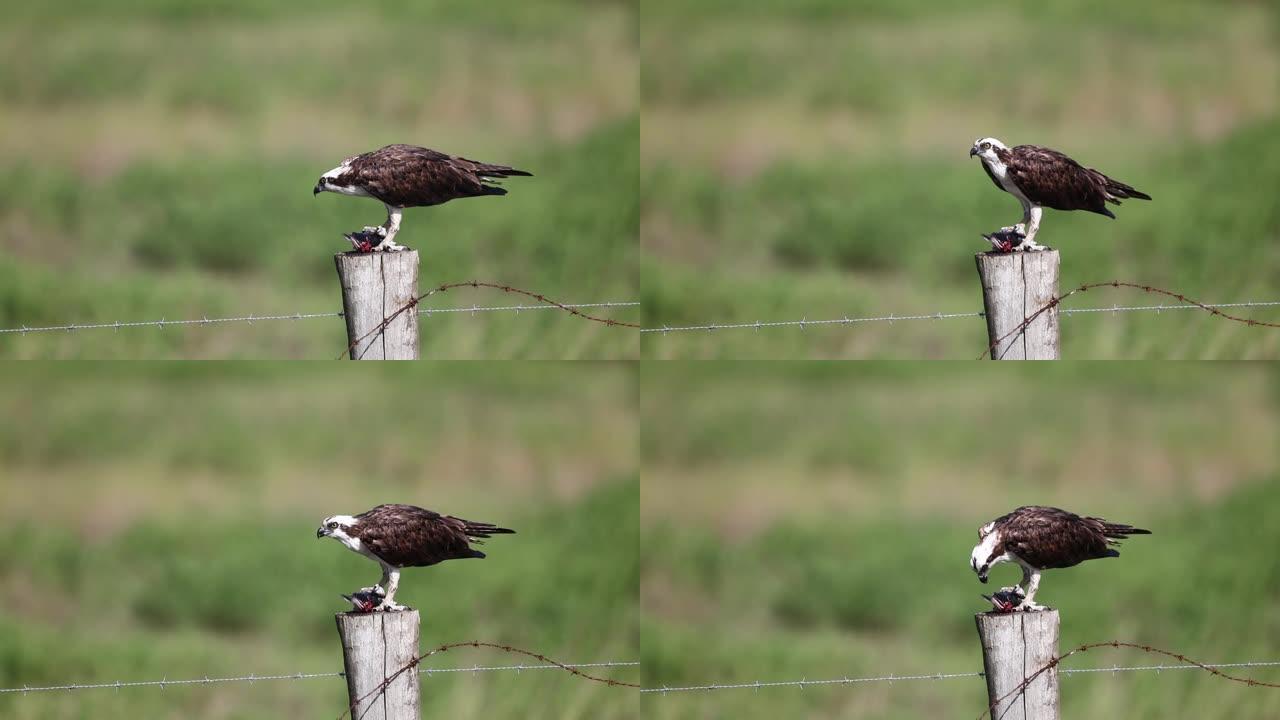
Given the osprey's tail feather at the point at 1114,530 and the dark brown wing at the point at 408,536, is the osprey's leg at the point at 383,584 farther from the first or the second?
the osprey's tail feather at the point at 1114,530

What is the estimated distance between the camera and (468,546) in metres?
8.23

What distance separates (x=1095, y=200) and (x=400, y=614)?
437 centimetres

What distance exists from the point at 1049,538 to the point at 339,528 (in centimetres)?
374

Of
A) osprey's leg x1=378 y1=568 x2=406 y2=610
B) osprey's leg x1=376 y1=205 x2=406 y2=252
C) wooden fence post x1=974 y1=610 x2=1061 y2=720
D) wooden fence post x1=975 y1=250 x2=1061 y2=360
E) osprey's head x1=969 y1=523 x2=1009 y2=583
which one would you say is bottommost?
wooden fence post x1=974 y1=610 x2=1061 y2=720

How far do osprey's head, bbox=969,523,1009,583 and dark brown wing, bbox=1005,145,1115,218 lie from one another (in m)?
1.81

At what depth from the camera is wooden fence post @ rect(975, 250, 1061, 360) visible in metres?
7.66

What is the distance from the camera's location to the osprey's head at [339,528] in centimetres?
808

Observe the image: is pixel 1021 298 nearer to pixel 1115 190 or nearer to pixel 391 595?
pixel 1115 190

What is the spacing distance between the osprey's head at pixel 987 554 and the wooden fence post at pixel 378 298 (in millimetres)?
3135

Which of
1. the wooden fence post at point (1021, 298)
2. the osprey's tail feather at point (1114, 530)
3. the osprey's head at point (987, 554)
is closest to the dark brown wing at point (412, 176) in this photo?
the wooden fence post at point (1021, 298)

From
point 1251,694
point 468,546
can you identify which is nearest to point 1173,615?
point 1251,694

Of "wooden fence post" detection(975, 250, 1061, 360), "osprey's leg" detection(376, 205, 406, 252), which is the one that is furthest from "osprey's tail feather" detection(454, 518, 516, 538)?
"wooden fence post" detection(975, 250, 1061, 360)

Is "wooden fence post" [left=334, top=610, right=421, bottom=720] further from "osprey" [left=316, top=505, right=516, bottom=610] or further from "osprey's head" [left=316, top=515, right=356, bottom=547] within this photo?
"osprey's head" [left=316, top=515, right=356, bottom=547]

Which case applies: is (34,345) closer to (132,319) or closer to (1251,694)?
(132,319)
